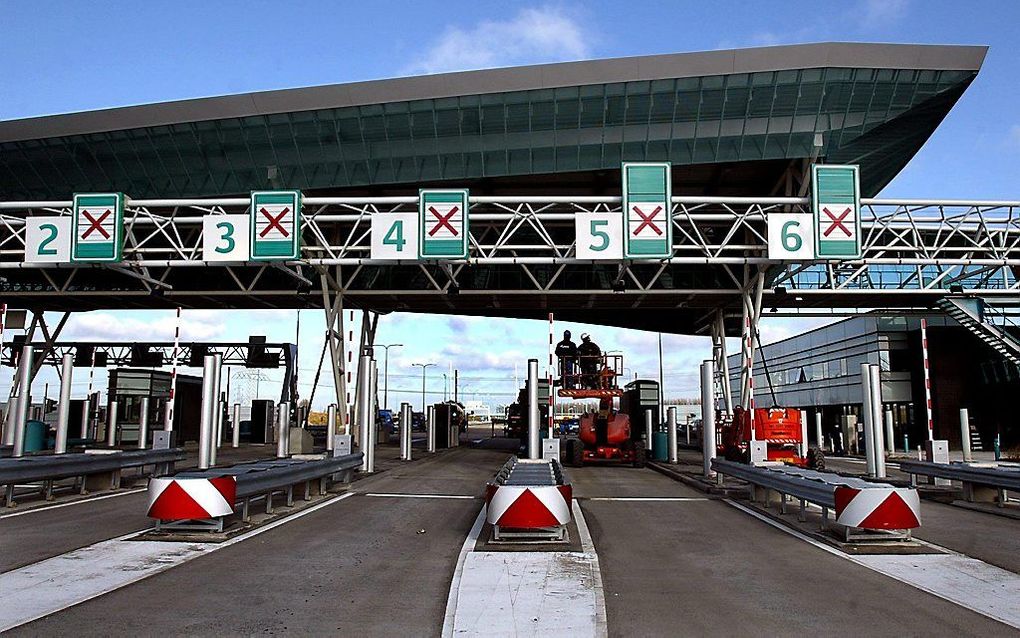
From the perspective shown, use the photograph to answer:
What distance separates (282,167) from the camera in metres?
27.0

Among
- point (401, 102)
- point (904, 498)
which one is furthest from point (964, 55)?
point (904, 498)

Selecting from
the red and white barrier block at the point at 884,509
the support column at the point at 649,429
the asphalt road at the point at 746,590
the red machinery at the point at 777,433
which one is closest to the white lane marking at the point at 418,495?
the asphalt road at the point at 746,590

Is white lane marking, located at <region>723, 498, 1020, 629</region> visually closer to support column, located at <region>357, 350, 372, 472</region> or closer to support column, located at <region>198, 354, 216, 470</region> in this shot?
support column, located at <region>198, 354, 216, 470</region>

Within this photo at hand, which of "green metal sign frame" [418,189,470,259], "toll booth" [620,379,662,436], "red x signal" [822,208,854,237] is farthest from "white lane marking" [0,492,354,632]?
"toll booth" [620,379,662,436]

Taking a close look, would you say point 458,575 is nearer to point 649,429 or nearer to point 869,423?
point 869,423

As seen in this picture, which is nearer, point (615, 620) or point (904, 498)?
point (615, 620)

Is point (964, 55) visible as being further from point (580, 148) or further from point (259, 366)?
point (259, 366)

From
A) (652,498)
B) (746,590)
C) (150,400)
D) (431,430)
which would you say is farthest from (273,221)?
(150,400)

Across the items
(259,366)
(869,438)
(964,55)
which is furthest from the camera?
(259,366)

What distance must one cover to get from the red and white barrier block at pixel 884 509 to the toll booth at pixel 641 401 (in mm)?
24473

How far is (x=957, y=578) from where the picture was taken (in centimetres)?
824

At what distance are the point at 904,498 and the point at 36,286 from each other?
118ft

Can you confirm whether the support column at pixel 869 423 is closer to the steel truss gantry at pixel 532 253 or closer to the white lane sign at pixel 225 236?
the steel truss gantry at pixel 532 253

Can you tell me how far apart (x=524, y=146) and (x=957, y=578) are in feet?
64.6
